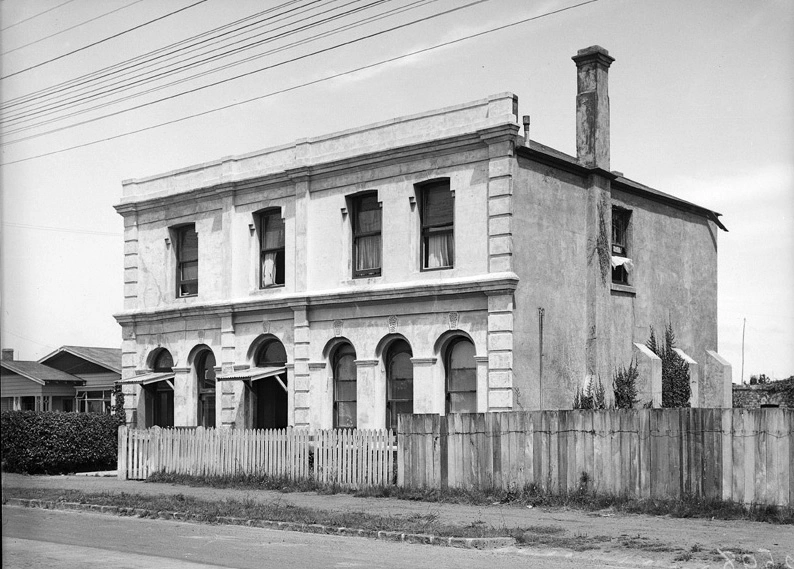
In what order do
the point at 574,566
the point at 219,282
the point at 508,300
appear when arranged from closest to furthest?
the point at 574,566 < the point at 508,300 < the point at 219,282

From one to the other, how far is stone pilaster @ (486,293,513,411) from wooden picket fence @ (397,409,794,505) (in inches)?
109

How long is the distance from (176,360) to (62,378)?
16.5m

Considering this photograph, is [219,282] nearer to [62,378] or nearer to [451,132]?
[451,132]

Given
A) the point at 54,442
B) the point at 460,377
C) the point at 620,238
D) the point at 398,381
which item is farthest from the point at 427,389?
the point at 54,442

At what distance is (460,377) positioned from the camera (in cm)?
2434

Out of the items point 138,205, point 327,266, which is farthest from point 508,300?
point 138,205

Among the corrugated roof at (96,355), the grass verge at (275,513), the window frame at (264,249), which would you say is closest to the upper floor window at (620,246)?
the window frame at (264,249)

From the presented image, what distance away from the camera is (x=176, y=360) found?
30.6 m

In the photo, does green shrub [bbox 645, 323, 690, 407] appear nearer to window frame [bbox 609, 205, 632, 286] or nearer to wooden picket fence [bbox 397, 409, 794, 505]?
window frame [bbox 609, 205, 632, 286]

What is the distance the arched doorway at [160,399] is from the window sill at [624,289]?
13772 millimetres

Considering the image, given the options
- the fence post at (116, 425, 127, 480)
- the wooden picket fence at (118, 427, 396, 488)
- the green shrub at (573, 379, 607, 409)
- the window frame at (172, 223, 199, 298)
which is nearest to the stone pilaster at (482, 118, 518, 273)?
the green shrub at (573, 379, 607, 409)

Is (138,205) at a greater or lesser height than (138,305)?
greater

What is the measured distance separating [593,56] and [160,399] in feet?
53.9

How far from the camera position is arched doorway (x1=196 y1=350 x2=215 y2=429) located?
98.4ft
